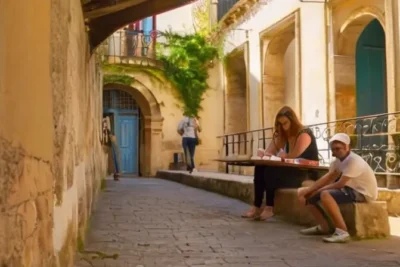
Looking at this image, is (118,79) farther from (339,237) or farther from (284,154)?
(339,237)

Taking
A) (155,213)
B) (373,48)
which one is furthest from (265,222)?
(373,48)

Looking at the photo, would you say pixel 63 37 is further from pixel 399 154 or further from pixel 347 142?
pixel 399 154

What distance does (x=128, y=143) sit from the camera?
21.6m

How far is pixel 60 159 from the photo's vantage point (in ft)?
9.77

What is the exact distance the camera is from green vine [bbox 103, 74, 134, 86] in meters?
19.5

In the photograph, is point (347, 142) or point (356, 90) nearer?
point (347, 142)

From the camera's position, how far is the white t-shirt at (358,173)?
504 centimetres

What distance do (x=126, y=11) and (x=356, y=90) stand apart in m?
7.70

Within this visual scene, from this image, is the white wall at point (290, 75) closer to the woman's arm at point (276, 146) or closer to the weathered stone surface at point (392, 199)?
the weathered stone surface at point (392, 199)

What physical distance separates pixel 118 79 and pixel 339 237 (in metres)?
15.5

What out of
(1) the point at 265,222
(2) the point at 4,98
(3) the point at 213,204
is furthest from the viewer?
(3) the point at 213,204

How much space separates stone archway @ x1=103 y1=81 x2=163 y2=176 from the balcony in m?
0.86

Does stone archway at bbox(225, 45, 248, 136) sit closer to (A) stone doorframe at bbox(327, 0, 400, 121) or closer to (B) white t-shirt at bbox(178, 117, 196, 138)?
(B) white t-shirt at bbox(178, 117, 196, 138)

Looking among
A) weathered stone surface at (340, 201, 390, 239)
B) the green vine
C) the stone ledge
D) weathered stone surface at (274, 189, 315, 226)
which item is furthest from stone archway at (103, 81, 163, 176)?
weathered stone surface at (340, 201, 390, 239)
